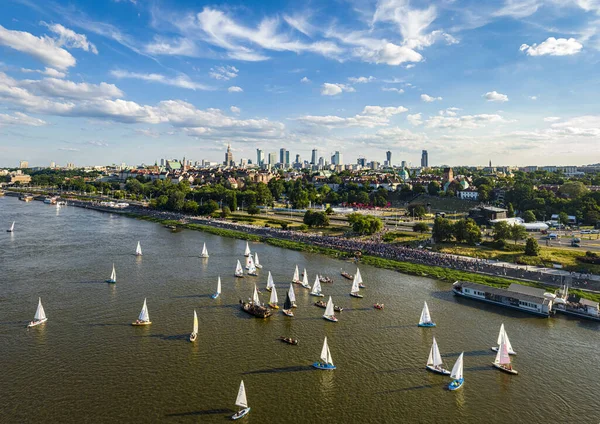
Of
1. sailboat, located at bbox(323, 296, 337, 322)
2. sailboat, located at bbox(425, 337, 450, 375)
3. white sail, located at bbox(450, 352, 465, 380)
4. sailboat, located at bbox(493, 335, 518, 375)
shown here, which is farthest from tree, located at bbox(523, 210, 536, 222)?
white sail, located at bbox(450, 352, 465, 380)

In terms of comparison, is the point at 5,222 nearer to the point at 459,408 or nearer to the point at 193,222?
the point at 193,222

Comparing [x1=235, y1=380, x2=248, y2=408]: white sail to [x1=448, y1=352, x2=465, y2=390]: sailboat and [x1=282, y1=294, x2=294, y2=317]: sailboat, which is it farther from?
[x1=282, y1=294, x2=294, y2=317]: sailboat

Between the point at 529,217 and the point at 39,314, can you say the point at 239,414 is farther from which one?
the point at 529,217

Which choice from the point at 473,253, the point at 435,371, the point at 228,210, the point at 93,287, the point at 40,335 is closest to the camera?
the point at 435,371

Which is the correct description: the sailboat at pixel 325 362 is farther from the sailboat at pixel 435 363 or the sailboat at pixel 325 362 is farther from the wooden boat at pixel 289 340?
the sailboat at pixel 435 363

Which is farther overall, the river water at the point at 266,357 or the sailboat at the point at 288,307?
the sailboat at the point at 288,307

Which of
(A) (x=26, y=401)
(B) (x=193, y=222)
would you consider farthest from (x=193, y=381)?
(B) (x=193, y=222)

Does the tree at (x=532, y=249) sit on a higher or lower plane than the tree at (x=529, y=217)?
lower

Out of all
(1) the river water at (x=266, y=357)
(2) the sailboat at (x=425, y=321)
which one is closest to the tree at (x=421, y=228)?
(1) the river water at (x=266, y=357)
